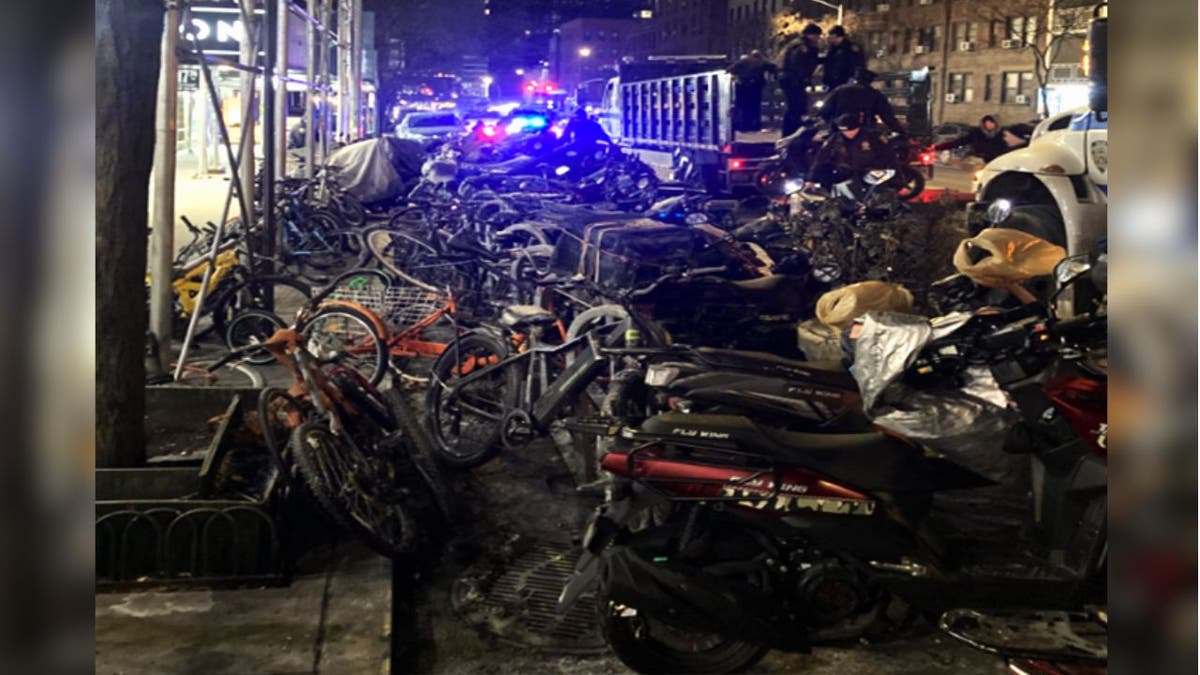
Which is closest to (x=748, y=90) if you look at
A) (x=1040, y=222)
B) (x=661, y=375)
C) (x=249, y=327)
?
(x=1040, y=222)

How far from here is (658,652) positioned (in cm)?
384

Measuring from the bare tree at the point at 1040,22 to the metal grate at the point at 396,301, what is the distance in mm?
28420

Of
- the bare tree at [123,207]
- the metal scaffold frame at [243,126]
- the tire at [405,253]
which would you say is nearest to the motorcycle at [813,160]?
the tire at [405,253]

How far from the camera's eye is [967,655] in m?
4.01

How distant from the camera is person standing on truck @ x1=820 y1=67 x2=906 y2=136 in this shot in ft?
43.6

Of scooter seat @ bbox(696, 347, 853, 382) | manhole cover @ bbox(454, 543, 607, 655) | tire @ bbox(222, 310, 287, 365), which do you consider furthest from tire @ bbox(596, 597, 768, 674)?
tire @ bbox(222, 310, 287, 365)

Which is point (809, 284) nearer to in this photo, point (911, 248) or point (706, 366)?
point (911, 248)

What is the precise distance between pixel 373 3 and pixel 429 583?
1797 inches

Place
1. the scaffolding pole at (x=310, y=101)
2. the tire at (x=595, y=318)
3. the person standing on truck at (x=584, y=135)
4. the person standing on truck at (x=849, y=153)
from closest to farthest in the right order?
the tire at (x=595, y=318)
the person standing on truck at (x=849, y=153)
the scaffolding pole at (x=310, y=101)
the person standing on truck at (x=584, y=135)

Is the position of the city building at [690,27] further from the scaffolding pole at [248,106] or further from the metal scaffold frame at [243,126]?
the scaffolding pole at [248,106]

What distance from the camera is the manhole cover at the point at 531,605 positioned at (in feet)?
13.7

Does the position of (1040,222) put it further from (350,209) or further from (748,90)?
(350,209)

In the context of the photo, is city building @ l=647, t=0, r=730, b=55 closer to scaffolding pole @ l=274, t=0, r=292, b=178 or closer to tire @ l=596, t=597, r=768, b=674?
scaffolding pole @ l=274, t=0, r=292, b=178

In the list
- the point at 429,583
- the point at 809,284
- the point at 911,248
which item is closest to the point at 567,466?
the point at 429,583
